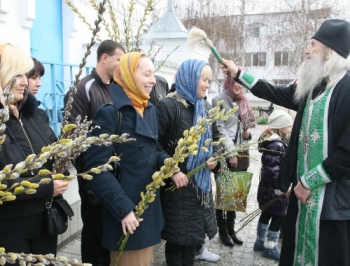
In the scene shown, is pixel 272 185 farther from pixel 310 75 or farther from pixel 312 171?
pixel 310 75

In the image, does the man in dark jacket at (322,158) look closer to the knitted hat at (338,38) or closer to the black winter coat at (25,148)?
the knitted hat at (338,38)

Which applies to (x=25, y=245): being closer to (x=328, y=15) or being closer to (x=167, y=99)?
(x=167, y=99)

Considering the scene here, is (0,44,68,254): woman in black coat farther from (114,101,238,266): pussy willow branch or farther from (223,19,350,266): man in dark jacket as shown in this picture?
(223,19,350,266): man in dark jacket

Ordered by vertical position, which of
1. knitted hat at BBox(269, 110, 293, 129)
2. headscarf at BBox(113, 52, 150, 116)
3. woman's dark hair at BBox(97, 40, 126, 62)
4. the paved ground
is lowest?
the paved ground

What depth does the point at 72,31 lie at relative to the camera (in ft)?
16.2

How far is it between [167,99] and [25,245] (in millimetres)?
1365

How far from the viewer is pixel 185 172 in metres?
2.54

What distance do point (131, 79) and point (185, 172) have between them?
85cm

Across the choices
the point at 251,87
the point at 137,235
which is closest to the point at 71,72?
the point at 251,87

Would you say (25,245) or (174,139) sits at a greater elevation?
(174,139)

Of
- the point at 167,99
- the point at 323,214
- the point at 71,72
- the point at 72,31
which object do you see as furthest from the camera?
the point at 72,31

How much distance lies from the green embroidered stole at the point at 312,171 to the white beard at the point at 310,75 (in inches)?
4.9

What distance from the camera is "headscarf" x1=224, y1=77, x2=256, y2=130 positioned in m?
3.56


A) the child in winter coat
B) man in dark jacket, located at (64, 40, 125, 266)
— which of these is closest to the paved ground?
the child in winter coat
